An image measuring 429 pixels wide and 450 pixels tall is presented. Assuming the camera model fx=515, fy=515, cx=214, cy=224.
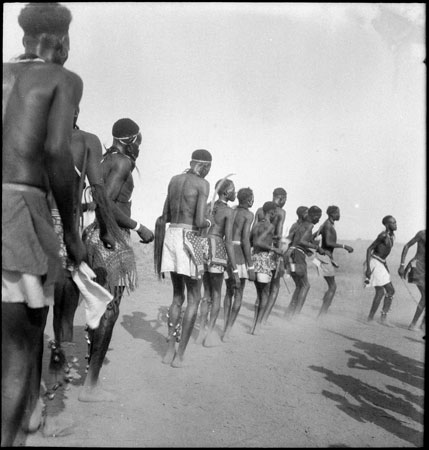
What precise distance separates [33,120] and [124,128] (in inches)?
91.9

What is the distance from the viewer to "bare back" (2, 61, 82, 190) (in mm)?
2168

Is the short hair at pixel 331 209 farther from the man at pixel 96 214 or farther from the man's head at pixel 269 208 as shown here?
the man at pixel 96 214

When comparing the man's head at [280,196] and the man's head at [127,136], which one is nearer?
the man's head at [127,136]

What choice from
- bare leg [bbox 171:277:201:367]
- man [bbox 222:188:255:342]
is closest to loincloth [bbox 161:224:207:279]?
bare leg [bbox 171:277:201:367]

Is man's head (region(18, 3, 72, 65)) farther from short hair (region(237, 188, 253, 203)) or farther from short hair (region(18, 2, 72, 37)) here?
short hair (region(237, 188, 253, 203))

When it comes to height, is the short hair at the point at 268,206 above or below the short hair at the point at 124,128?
below

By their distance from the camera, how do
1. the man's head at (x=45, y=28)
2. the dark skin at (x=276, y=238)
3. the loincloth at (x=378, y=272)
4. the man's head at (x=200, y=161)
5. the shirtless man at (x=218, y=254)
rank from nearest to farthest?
the man's head at (x=45, y=28), the man's head at (x=200, y=161), the shirtless man at (x=218, y=254), the dark skin at (x=276, y=238), the loincloth at (x=378, y=272)

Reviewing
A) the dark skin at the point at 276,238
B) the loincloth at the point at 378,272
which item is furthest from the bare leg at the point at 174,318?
the loincloth at the point at 378,272

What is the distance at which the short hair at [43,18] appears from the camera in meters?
2.41

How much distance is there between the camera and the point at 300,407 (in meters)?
4.04

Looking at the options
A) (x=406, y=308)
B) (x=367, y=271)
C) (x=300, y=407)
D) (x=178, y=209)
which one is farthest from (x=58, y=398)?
(x=406, y=308)

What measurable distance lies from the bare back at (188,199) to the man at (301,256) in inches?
169

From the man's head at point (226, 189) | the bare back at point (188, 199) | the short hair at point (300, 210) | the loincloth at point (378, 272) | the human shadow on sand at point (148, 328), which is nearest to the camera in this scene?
the bare back at point (188, 199)

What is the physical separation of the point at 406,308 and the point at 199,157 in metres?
10.00
